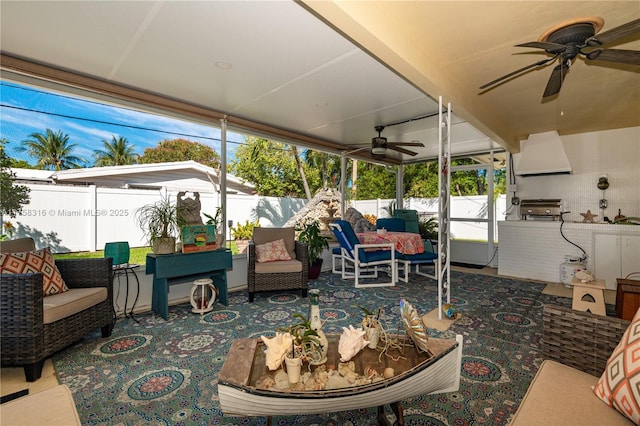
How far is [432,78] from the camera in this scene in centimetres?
243

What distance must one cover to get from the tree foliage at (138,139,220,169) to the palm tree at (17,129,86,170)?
0.79m

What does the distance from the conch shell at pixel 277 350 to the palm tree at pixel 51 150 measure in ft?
10.6

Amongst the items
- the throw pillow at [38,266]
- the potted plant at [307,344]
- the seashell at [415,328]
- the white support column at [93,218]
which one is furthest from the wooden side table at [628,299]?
the white support column at [93,218]

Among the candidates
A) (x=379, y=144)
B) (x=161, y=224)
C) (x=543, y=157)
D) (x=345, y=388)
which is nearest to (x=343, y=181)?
(x=379, y=144)

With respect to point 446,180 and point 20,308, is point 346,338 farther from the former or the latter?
point 446,180

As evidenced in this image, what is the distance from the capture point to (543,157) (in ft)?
16.1

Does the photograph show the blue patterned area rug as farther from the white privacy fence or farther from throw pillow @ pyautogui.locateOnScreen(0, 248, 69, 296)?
the white privacy fence

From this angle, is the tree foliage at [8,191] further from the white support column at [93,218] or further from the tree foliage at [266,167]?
the tree foliage at [266,167]

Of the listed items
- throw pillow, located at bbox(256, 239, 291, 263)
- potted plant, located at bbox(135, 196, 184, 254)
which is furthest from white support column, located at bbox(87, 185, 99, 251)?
throw pillow, located at bbox(256, 239, 291, 263)

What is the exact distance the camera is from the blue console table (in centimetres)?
301

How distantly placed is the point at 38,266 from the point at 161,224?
1117 mm

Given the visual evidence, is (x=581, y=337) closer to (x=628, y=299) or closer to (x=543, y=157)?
(x=628, y=299)

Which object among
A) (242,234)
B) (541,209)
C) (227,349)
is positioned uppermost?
(541,209)

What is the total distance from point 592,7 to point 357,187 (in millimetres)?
6133
